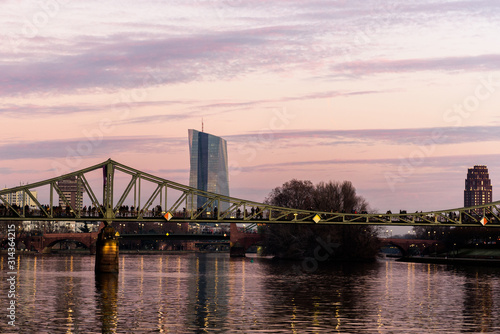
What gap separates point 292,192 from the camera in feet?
538

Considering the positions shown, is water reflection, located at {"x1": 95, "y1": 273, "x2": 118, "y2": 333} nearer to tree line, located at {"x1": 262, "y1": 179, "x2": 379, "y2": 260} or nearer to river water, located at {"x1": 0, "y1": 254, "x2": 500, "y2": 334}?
river water, located at {"x1": 0, "y1": 254, "x2": 500, "y2": 334}

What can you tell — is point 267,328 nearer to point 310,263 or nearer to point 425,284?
point 425,284

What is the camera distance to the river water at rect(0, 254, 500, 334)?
156 feet

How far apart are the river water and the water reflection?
68 millimetres

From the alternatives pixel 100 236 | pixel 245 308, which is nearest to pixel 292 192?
Answer: pixel 100 236

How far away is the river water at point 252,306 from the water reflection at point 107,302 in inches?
2.7

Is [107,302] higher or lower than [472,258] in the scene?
higher

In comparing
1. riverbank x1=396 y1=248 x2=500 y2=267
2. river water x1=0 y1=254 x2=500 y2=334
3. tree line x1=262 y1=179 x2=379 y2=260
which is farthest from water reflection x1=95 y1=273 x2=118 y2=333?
riverbank x1=396 y1=248 x2=500 y2=267

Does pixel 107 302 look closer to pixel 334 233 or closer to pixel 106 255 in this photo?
pixel 106 255

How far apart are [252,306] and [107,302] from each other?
11.7 m

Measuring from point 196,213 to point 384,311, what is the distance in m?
74.0

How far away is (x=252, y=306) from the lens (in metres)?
60.1

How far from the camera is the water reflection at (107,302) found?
47869mm

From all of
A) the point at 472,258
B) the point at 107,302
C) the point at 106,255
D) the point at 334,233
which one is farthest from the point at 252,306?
the point at 472,258
